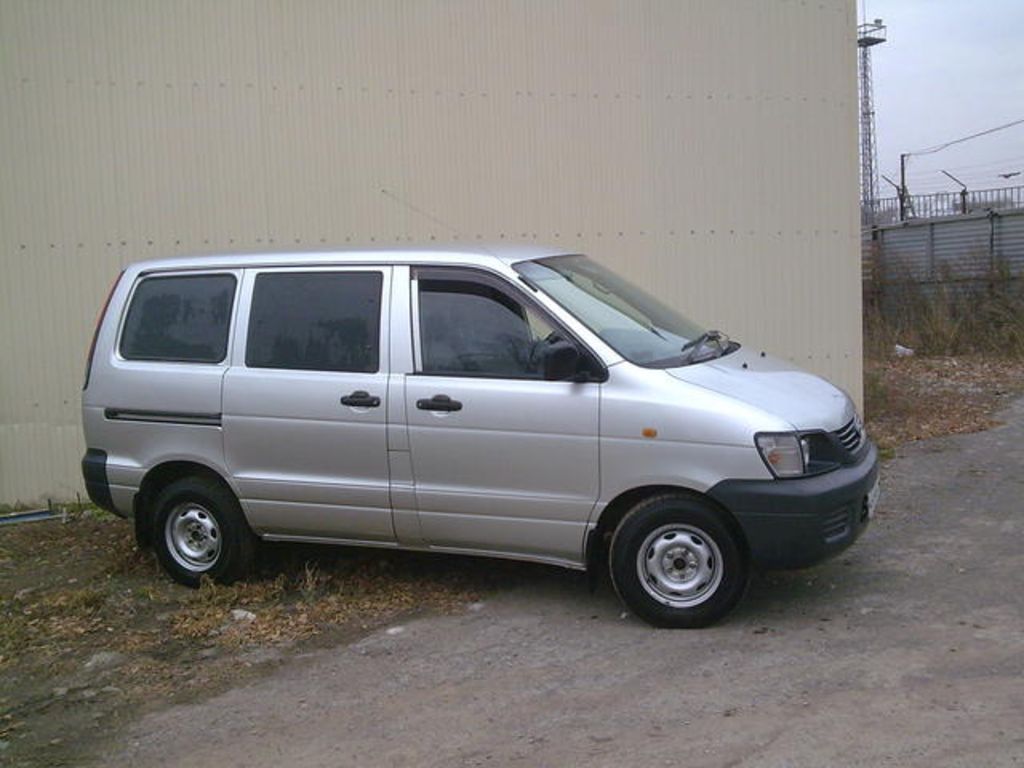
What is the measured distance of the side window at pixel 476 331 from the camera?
5.50 m

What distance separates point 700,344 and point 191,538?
307cm

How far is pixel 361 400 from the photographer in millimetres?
5648

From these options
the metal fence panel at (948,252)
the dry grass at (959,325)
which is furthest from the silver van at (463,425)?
the metal fence panel at (948,252)

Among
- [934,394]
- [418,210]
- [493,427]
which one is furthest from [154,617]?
[934,394]

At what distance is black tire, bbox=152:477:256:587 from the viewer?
20.0ft

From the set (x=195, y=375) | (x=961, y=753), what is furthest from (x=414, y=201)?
(x=961, y=753)

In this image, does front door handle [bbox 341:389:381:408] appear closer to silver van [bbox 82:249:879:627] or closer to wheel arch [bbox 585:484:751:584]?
silver van [bbox 82:249:879:627]

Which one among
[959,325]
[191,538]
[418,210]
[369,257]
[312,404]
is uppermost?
[418,210]

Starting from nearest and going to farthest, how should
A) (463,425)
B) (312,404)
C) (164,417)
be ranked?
(463,425)
(312,404)
(164,417)

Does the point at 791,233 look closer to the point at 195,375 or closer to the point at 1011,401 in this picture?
the point at 1011,401

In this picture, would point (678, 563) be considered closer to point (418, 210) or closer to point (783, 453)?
point (783, 453)

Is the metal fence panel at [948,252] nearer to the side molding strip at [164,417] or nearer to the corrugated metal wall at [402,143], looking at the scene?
the corrugated metal wall at [402,143]

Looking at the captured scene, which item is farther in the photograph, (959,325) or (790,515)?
(959,325)

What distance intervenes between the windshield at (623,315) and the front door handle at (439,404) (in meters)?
0.72
